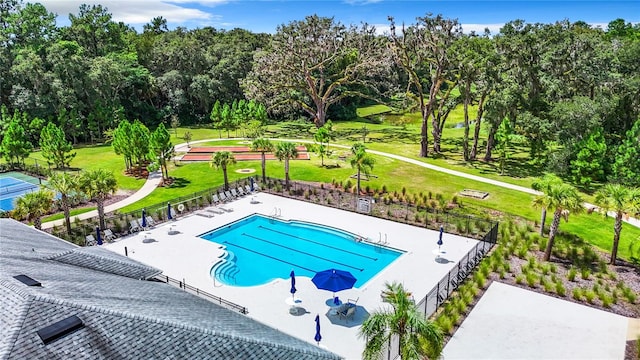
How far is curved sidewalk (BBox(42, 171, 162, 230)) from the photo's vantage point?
92.3 feet

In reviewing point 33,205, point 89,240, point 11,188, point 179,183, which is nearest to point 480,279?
point 89,240

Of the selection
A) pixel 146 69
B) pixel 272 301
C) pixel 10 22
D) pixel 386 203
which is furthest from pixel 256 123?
pixel 272 301

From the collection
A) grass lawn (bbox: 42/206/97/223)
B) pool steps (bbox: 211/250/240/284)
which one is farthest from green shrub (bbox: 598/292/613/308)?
grass lawn (bbox: 42/206/97/223)

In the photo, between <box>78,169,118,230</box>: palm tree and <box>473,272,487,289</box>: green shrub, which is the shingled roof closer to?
<box>473,272,487,289</box>: green shrub

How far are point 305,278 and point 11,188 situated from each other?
97.1 ft

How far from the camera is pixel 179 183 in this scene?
37.4 metres

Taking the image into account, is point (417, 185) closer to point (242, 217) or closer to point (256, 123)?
point (242, 217)

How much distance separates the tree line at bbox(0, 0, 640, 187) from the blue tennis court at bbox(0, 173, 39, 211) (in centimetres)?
1292

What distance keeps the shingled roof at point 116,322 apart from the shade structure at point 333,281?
5380mm

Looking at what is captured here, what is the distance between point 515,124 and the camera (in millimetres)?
41406

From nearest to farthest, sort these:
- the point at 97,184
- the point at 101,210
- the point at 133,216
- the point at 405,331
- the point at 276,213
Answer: the point at 405,331
the point at 97,184
the point at 101,210
the point at 133,216
the point at 276,213

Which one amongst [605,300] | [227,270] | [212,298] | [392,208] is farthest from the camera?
[392,208]

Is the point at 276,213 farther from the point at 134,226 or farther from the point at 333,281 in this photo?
the point at 333,281

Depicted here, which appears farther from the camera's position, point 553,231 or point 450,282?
point 553,231
